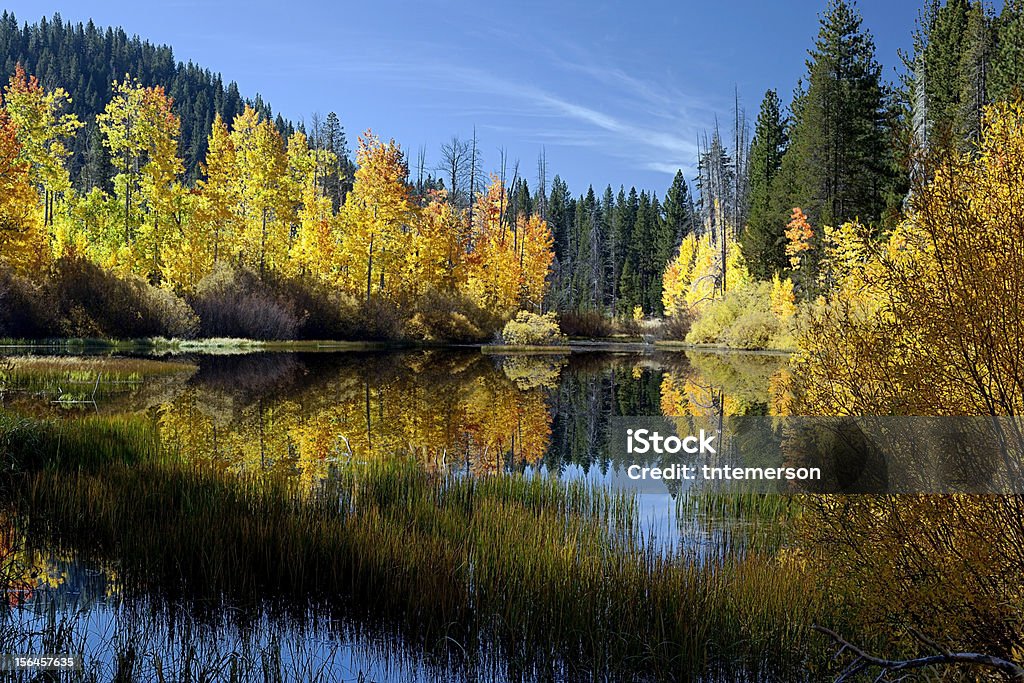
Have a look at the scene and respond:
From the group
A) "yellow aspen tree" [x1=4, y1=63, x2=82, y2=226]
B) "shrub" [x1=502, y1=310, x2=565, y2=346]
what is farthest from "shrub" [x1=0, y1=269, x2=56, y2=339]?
"shrub" [x1=502, y1=310, x2=565, y2=346]

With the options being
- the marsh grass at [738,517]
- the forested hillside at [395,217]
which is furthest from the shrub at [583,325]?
the marsh grass at [738,517]

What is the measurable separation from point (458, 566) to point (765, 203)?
162 ft

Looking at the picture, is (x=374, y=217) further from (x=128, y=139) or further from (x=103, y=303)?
(x=103, y=303)

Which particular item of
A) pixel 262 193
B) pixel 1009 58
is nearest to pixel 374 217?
pixel 262 193

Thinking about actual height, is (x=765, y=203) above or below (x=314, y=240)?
above

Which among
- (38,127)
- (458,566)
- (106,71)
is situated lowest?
(458,566)

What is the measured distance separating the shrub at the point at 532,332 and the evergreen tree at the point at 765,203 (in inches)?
575

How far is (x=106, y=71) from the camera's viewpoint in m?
151

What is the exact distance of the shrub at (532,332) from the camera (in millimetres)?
40469

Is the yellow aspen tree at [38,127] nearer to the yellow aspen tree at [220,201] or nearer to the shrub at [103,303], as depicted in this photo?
the yellow aspen tree at [220,201]

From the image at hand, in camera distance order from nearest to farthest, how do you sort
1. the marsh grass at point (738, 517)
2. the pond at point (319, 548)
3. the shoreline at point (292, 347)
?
the pond at point (319, 548) → the marsh grass at point (738, 517) → the shoreline at point (292, 347)

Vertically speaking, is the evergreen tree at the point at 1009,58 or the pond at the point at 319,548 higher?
the evergreen tree at the point at 1009,58

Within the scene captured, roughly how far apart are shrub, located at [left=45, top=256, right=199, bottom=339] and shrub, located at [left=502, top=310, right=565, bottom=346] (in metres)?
16.7

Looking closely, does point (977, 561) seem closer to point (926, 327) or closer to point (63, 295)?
point (926, 327)
